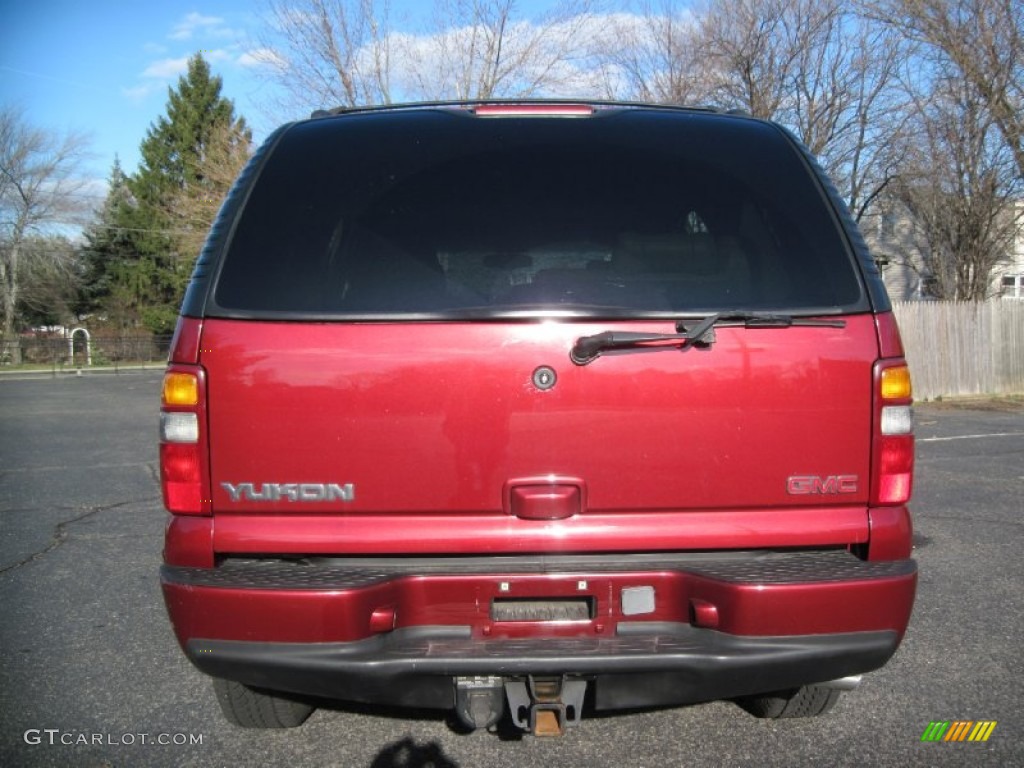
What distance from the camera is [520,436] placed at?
2340mm

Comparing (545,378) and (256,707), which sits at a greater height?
(545,378)

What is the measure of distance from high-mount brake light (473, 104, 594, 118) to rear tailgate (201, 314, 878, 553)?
2.81 feet

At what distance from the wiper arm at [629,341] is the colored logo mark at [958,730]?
182cm

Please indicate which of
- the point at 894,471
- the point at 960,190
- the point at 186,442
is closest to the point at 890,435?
the point at 894,471

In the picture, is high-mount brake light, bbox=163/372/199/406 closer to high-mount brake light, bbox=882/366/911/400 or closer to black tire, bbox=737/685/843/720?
high-mount brake light, bbox=882/366/911/400

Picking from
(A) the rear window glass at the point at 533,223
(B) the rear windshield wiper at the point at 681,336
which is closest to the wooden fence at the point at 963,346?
(A) the rear window glass at the point at 533,223

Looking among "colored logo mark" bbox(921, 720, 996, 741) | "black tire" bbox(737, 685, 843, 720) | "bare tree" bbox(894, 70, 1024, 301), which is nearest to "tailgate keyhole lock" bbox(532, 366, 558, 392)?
"black tire" bbox(737, 685, 843, 720)

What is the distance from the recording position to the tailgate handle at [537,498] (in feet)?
7.70

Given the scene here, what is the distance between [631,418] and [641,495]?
0.71ft

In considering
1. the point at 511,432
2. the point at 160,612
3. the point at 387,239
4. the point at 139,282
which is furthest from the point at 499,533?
the point at 139,282

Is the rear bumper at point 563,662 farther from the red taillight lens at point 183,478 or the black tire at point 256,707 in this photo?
the black tire at point 256,707

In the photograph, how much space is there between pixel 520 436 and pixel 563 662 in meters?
0.60

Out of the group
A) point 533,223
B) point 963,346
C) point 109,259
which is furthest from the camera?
point 109,259

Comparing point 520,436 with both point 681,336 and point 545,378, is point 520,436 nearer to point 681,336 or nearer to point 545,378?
point 545,378
